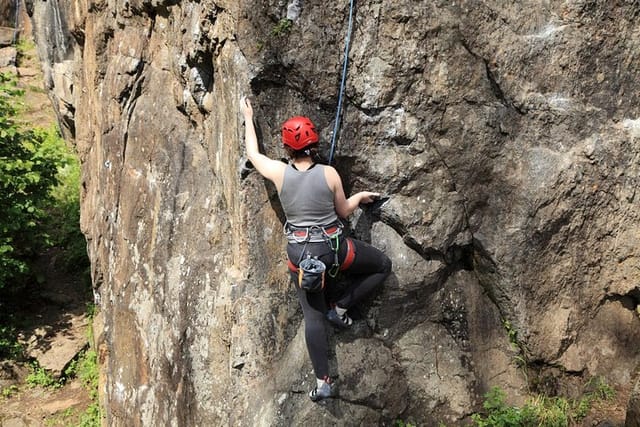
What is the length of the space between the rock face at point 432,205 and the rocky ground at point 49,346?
5.18 metres

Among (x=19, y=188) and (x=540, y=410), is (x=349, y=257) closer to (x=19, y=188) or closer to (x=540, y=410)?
(x=540, y=410)

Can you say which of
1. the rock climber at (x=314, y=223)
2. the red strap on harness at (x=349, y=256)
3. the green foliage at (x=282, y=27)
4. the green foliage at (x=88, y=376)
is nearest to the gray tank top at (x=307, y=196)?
the rock climber at (x=314, y=223)

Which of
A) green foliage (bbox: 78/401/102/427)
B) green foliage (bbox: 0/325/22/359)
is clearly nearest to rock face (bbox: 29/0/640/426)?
green foliage (bbox: 78/401/102/427)

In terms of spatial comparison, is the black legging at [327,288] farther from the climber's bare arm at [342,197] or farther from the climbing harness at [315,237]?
the climber's bare arm at [342,197]

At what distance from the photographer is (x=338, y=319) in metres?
5.40

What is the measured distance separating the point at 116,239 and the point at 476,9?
16.2 ft

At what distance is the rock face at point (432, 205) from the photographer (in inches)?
211

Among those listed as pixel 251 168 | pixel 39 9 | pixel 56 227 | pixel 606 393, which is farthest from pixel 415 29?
pixel 39 9

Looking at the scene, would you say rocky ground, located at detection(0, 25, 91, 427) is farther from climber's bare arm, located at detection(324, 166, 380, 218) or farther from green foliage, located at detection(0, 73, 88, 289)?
climber's bare arm, located at detection(324, 166, 380, 218)

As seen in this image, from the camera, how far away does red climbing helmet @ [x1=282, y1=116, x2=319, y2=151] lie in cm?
480

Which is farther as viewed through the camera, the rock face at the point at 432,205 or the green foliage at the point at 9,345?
the green foliage at the point at 9,345

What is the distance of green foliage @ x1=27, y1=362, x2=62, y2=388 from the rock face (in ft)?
18.5

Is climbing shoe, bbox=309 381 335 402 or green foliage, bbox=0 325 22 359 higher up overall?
climbing shoe, bbox=309 381 335 402

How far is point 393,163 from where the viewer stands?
548 centimetres
